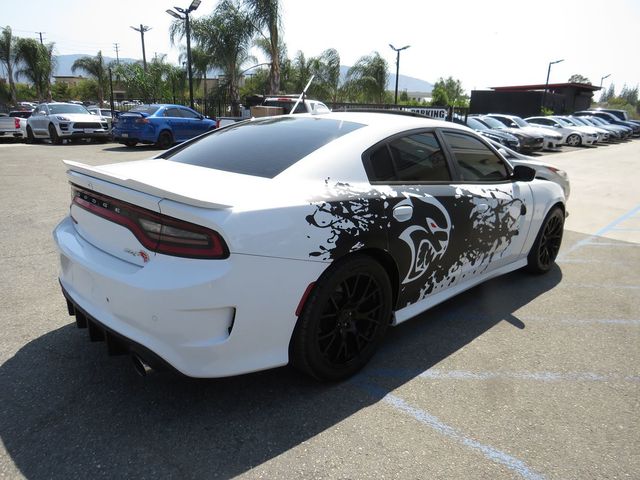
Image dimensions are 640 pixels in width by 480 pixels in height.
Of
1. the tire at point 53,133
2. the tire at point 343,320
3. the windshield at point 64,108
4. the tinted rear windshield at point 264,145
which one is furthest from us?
the windshield at point 64,108

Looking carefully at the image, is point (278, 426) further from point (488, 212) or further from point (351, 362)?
point (488, 212)

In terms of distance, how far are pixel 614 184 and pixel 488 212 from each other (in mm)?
10181

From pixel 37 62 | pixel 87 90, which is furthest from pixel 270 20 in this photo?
pixel 87 90

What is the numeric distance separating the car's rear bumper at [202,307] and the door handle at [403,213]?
0.65 m

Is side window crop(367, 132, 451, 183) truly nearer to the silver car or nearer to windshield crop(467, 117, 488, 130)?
windshield crop(467, 117, 488, 130)

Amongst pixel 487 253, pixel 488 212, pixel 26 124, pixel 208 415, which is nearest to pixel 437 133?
pixel 488 212

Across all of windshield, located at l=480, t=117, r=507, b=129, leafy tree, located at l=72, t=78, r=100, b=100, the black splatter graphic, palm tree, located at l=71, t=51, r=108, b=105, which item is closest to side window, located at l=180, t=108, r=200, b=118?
windshield, located at l=480, t=117, r=507, b=129

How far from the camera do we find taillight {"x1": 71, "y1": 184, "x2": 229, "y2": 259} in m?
2.15

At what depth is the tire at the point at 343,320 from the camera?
2.53 metres

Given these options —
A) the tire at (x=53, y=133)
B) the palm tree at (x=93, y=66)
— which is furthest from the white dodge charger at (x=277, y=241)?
the palm tree at (x=93, y=66)

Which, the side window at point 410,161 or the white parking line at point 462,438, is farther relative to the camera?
the side window at point 410,161

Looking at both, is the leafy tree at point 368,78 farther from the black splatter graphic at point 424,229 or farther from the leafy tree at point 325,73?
the black splatter graphic at point 424,229

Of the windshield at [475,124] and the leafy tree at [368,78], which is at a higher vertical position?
the leafy tree at [368,78]

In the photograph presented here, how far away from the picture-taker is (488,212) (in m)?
3.67
